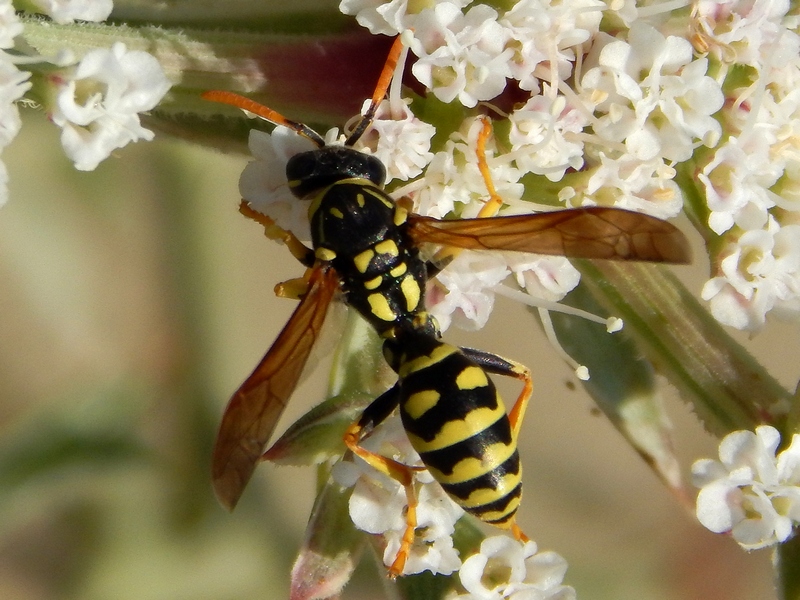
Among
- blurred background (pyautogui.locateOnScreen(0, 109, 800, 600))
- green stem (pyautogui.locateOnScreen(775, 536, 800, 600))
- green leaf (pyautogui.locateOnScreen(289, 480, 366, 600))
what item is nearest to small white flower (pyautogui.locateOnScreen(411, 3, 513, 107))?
green leaf (pyautogui.locateOnScreen(289, 480, 366, 600))

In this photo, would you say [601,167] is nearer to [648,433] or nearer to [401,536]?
[648,433]

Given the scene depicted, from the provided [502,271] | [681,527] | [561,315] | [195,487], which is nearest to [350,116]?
[502,271]

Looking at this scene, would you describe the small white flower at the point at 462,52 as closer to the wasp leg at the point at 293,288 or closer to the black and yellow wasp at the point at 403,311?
the black and yellow wasp at the point at 403,311

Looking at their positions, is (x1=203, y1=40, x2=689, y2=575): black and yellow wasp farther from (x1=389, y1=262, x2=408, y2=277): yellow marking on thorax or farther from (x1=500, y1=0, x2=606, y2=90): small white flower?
(x1=500, y1=0, x2=606, y2=90): small white flower

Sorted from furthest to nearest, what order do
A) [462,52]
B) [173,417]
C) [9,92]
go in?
[173,417], [462,52], [9,92]

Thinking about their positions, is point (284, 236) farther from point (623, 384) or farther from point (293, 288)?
point (623, 384)

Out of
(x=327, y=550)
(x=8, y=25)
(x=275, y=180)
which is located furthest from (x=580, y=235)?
(x=8, y=25)
